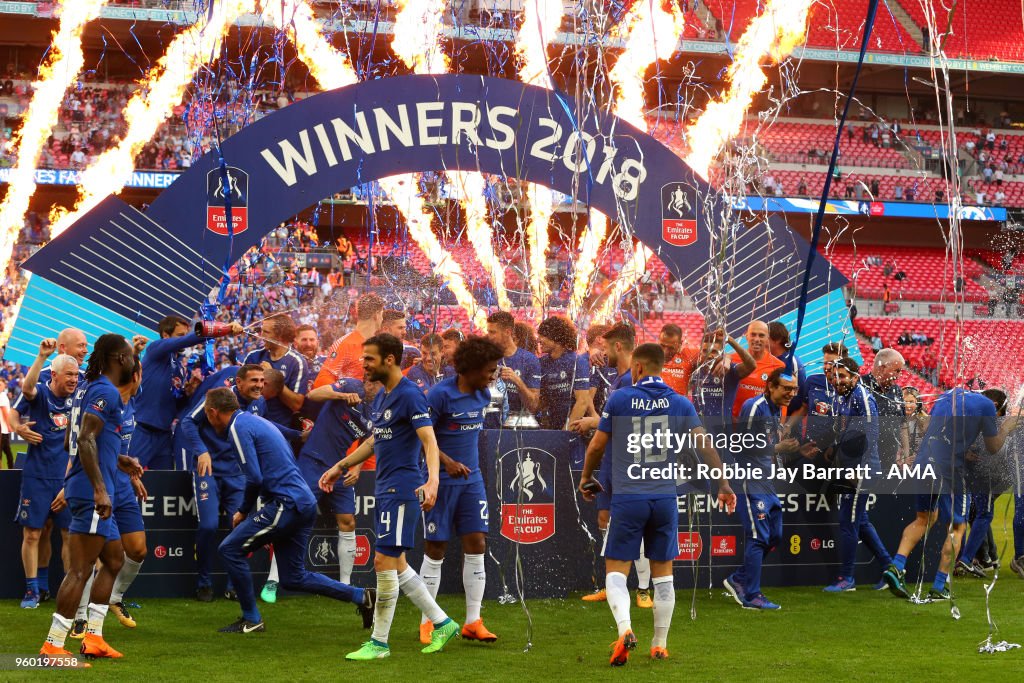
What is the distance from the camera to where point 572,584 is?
372 inches

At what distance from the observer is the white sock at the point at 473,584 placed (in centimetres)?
744

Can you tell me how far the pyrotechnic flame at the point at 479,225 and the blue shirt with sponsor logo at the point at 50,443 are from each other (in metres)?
5.12

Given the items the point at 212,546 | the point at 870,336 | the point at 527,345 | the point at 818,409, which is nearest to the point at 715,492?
the point at 818,409

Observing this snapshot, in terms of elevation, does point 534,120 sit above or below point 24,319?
above

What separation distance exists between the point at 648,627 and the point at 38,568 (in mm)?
4307

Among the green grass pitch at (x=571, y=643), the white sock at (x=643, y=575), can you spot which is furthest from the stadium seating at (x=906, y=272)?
the green grass pitch at (x=571, y=643)

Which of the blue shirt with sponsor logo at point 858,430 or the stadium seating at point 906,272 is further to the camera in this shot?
the stadium seating at point 906,272

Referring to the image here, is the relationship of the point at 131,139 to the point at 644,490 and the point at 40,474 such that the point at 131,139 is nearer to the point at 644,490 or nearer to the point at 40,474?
the point at 40,474

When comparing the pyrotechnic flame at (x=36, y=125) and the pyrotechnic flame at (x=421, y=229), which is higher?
the pyrotechnic flame at (x=36, y=125)

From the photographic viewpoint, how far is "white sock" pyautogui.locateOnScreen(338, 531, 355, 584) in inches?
351

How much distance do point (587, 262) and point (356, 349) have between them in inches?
258

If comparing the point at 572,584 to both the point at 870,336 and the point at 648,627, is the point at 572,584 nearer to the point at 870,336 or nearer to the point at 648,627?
the point at 648,627

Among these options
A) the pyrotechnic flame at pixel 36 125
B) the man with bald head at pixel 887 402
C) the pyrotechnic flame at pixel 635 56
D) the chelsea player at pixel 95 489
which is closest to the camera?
the chelsea player at pixel 95 489

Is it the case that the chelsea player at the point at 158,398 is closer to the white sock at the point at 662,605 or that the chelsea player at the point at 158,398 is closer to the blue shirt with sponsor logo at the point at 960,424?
the white sock at the point at 662,605
